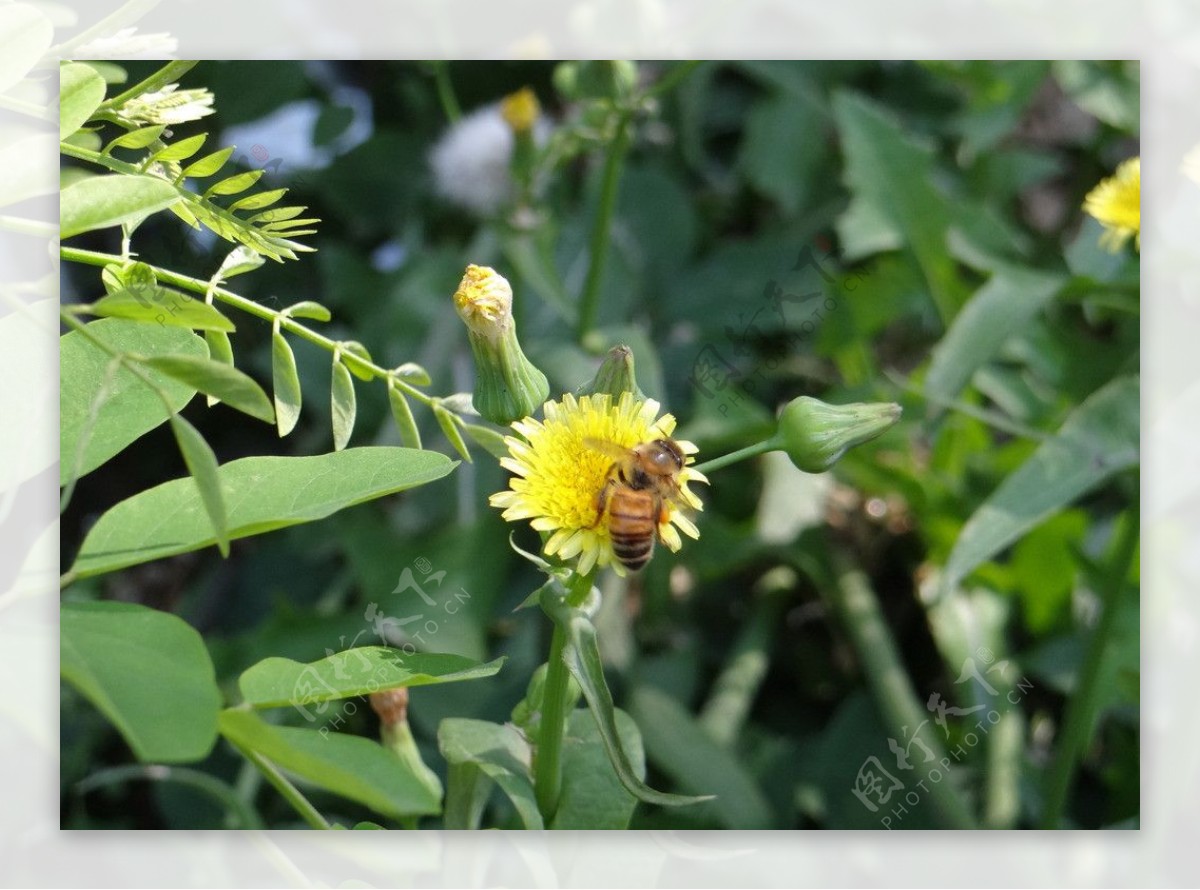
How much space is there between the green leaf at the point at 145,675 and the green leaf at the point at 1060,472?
0.45 meters

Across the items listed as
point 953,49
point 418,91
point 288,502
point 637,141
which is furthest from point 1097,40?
point 288,502

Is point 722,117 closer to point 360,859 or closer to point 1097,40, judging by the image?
point 1097,40

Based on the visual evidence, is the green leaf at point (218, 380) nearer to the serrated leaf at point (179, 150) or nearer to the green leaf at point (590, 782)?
the serrated leaf at point (179, 150)

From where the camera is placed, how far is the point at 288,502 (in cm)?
45

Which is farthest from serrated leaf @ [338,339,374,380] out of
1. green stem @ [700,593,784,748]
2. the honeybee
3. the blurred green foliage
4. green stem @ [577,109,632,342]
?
green stem @ [700,593,784,748]

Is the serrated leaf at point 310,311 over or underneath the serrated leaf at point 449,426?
over

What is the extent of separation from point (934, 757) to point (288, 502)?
580 millimetres

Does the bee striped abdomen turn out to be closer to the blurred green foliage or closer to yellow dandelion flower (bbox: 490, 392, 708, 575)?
yellow dandelion flower (bbox: 490, 392, 708, 575)

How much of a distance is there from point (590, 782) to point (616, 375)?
0.18 meters

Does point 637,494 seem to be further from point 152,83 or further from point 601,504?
point 152,83

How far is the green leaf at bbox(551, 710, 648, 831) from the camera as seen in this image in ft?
1.72

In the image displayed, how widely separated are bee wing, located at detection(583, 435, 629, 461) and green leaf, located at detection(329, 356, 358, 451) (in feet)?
0.32

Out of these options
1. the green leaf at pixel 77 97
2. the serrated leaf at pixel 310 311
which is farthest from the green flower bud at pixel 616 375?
the green leaf at pixel 77 97

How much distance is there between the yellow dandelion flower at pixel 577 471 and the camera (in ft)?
1.53
